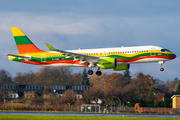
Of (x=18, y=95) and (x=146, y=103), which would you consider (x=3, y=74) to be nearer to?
(x=18, y=95)

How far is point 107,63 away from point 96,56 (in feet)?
13.7

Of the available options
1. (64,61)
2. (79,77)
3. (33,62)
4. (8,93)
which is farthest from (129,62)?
(79,77)

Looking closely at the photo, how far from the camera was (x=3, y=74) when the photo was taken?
16238 cm

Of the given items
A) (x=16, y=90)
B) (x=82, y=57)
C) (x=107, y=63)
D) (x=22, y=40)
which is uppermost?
(x=22, y=40)

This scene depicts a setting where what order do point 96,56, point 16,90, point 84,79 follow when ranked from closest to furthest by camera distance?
point 96,56, point 16,90, point 84,79

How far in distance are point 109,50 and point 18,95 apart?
8209 centimetres

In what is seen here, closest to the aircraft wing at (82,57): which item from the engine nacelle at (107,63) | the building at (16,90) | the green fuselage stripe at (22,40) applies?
the engine nacelle at (107,63)

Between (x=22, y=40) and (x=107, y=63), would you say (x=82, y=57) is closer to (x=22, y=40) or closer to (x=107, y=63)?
(x=107, y=63)

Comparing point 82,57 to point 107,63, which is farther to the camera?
point 82,57

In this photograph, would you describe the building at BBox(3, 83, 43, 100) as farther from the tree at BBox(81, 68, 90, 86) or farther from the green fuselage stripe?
the green fuselage stripe

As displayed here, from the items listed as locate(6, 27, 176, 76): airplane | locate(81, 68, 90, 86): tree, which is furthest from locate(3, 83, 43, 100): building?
locate(6, 27, 176, 76): airplane

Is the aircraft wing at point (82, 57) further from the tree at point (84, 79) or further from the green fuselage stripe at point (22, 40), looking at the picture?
the tree at point (84, 79)

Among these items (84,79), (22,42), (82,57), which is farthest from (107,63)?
(84,79)

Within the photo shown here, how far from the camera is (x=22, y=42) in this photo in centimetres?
6925
